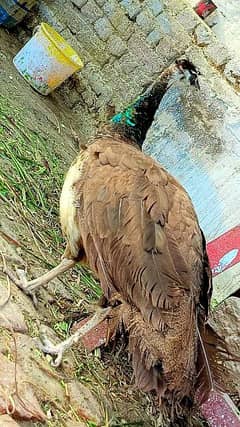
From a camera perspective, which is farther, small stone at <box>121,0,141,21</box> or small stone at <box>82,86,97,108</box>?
small stone at <box>82,86,97,108</box>

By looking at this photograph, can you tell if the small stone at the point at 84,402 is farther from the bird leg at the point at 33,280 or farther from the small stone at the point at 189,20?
the small stone at the point at 189,20

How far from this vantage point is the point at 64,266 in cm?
357

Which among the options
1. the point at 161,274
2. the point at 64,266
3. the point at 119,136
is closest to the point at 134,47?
the point at 119,136

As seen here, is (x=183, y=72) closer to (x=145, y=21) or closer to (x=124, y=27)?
(x=145, y=21)

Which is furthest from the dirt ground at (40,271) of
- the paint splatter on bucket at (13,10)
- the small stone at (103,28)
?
the small stone at (103,28)

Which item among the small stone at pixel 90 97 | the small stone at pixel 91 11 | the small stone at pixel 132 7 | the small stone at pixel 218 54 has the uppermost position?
the small stone at pixel 91 11

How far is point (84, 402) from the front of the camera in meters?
3.05

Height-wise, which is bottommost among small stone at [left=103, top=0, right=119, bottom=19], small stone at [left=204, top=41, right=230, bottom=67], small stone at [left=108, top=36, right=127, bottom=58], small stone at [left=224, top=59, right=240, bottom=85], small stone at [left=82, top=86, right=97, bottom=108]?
small stone at [left=224, top=59, right=240, bottom=85]

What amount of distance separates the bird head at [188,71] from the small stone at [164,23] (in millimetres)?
487

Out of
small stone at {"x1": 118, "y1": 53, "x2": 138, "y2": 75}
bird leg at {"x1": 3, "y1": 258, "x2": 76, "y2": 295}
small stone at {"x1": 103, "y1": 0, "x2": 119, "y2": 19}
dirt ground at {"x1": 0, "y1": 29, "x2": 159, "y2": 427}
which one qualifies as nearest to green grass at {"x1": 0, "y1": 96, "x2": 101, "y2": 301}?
dirt ground at {"x1": 0, "y1": 29, "x2": 159, "y2": 427}

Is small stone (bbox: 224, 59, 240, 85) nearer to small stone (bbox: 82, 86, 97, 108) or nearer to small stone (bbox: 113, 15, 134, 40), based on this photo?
small stone (bbox: 113, 15, 134, 40)

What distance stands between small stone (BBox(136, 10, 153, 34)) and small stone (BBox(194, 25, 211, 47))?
16.6 inches

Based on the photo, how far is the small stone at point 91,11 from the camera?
5.99 meters

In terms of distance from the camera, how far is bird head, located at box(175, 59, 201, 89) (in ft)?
16.6
